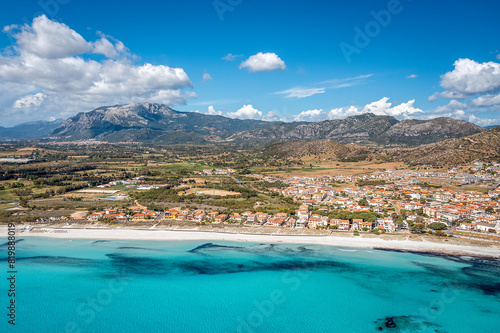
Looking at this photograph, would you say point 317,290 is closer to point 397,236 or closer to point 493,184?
point 397,236

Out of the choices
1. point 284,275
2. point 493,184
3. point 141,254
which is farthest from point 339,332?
point 493,184

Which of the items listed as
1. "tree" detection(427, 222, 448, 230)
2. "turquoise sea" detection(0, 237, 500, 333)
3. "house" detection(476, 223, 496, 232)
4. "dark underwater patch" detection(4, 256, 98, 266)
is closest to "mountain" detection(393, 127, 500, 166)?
"house" detection(476, 223, 496, 232)

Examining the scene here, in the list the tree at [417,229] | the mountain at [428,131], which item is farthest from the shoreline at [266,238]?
the mountain at [428,131]

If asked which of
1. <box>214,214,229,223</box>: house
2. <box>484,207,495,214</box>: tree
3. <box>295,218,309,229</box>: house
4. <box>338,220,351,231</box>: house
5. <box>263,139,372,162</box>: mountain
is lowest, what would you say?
<box>214,214,229,223</box>: house

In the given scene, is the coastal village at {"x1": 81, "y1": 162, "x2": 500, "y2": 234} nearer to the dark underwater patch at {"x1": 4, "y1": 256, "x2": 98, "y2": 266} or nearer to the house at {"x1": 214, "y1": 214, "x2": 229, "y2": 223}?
the house at {"x1": 214, "y1": 214, "x2": 229, "y2": 223}

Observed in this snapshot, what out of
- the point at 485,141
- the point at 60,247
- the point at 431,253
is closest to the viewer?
the point at 431,253

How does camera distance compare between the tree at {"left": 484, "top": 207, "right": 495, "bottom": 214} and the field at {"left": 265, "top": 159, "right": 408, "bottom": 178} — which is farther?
the field at {"left": 265, "top": 159, "right": 408, "bottom": 178}

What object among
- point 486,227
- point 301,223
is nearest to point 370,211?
point 301,223
